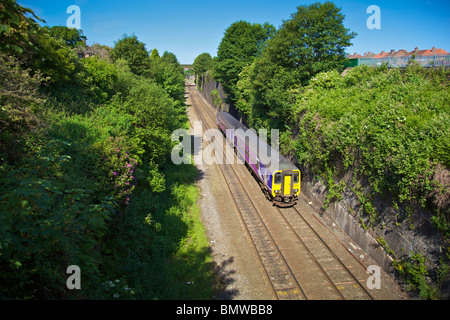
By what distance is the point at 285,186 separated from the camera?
45.1 ft

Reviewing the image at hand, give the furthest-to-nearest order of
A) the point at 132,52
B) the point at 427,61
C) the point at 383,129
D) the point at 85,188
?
1. the point at 132,52
2. the point at 427,61
3. the point at 383,129
4. the point at 85,188

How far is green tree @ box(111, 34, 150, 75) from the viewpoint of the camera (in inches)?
1021

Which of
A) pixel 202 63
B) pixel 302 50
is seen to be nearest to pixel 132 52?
pixel 302 50

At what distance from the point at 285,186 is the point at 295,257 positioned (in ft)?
14.1

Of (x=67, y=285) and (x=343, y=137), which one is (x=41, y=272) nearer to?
(x=67, y=285)

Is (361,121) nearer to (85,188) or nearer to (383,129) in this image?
(383,129)

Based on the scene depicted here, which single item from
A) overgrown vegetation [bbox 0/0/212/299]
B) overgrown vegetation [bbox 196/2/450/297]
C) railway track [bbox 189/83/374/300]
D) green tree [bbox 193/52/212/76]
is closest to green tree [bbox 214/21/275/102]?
overgrown vegetation [bbox 196/2/450/297]

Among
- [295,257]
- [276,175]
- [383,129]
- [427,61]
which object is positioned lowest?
[295,257]

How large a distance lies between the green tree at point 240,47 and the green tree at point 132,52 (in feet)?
38.3

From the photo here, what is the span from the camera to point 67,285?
519cm

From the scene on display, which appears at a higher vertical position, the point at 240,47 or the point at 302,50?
the point at 240,47

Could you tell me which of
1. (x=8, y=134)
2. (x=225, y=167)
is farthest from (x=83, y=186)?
(x=225, y=167)

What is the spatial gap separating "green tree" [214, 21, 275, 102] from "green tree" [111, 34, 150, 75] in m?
11.7
